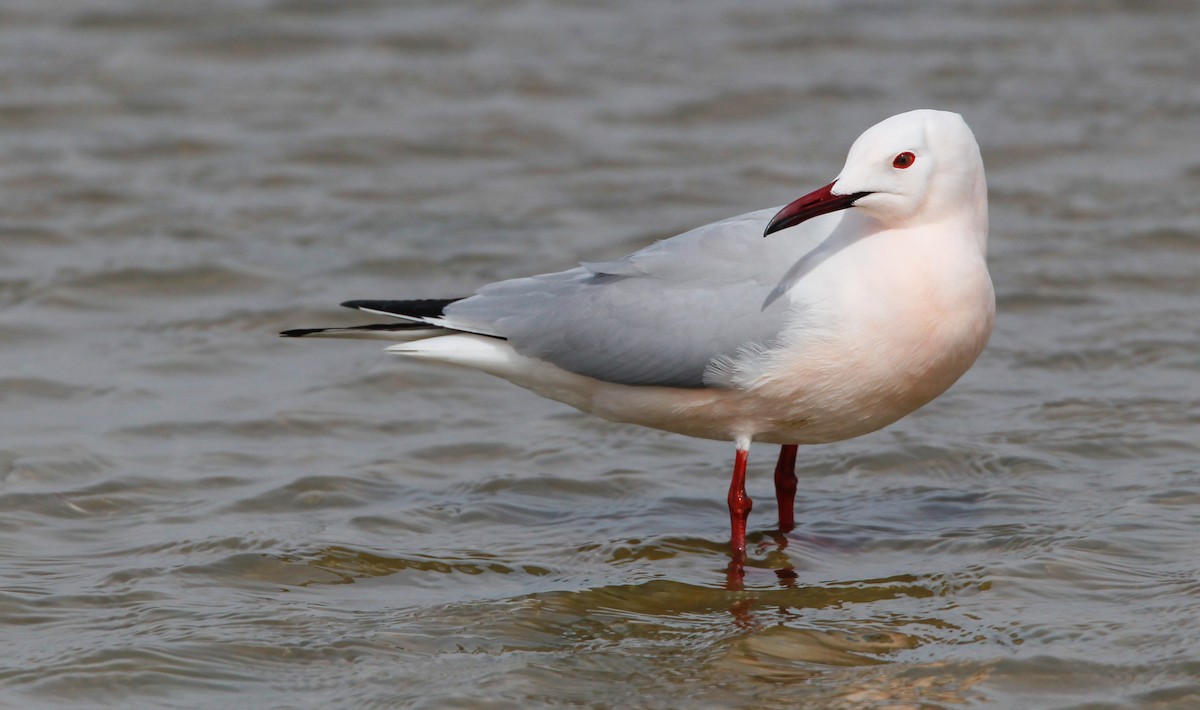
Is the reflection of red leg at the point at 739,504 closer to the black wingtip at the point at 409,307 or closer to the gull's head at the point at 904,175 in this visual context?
the gull's head at the point at 904,175

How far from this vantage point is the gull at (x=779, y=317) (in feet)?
20.0

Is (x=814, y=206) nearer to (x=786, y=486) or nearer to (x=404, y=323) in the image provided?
(x=786, y=486)

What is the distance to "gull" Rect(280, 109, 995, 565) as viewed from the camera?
6109 mm

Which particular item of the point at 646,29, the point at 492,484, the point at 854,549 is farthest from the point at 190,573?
the point at 646,29

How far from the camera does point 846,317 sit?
613 centimetres

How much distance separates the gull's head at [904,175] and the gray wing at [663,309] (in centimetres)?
35

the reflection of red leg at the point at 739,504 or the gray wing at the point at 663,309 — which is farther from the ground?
the gray wing at the point at 663,309

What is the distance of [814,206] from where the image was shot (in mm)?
6039

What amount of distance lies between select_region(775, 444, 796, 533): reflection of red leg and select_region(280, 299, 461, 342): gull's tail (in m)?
1.47

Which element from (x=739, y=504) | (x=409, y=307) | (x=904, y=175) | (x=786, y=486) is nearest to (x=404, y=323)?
(x=409, y=307)

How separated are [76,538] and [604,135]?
650 centimetres

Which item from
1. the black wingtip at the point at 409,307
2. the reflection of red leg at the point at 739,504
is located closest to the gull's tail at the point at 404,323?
the black wingtip at the point at 409,307

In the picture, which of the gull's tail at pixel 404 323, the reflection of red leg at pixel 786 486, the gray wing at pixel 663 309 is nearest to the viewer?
the gray wing at pixel 663 309

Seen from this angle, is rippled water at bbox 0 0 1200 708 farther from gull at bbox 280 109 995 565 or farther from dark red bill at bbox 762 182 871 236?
dark red bill at bbox 762 182 871 236
